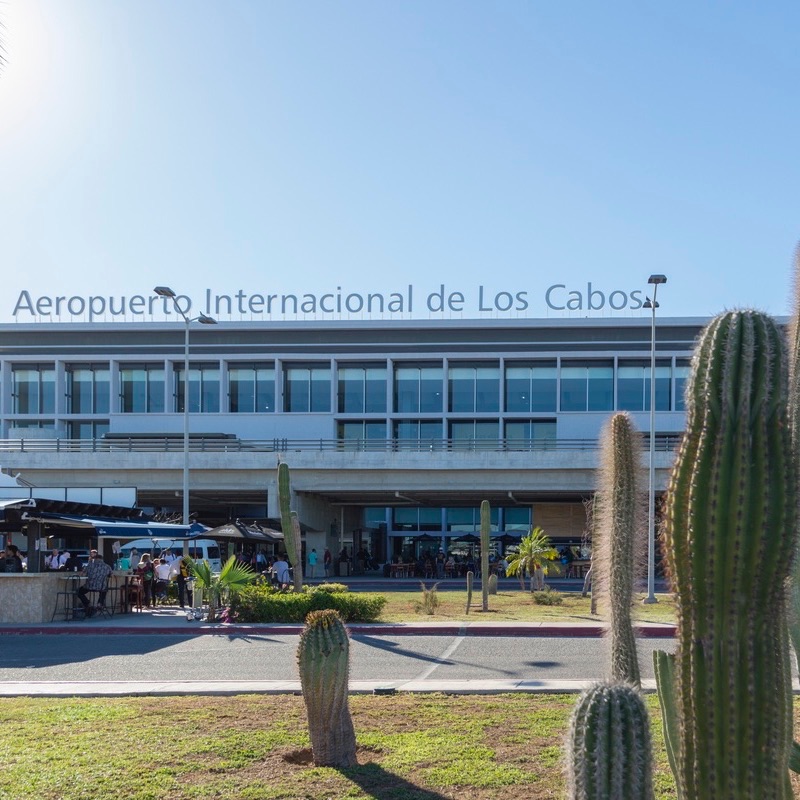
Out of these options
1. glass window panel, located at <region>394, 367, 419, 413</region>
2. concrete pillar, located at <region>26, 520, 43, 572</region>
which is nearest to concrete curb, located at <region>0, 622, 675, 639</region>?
concrete pillar, located at <region>26, 520, 43, 572</region>

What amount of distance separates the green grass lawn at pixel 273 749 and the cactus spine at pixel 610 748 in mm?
2823

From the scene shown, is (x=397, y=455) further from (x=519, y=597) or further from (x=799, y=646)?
(x=799, y=646)

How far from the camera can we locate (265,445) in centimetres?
5556

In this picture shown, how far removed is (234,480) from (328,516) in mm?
9552

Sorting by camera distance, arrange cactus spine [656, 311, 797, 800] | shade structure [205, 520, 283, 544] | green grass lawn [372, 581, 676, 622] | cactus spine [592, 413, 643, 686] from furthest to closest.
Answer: shade structure [205, 520, 283, 544] → green grass lawn [372, 581, 676, 622] → cactus spine [592, 413, 643, 686] → cactus spine [656, 311, 797, 800]

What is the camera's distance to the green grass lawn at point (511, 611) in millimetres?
22234

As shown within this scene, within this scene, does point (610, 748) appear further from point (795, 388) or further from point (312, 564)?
point (312, 564)

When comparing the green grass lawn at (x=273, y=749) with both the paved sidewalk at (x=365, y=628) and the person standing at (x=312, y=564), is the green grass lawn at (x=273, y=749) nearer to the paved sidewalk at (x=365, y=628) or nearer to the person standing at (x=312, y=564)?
the paved sidewalk at (x=365, y=628)

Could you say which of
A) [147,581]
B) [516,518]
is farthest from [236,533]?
[516,518]

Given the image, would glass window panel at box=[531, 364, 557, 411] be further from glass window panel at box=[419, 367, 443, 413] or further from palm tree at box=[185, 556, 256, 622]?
palm tree at box=[185, 556, 256, 622]

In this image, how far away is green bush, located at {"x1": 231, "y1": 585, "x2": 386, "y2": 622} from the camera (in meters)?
21.6

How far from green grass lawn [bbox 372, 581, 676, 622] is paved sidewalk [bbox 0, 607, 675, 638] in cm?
107

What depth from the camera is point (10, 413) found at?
2611 inches

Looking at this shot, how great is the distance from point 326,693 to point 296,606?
13854 millimetres
